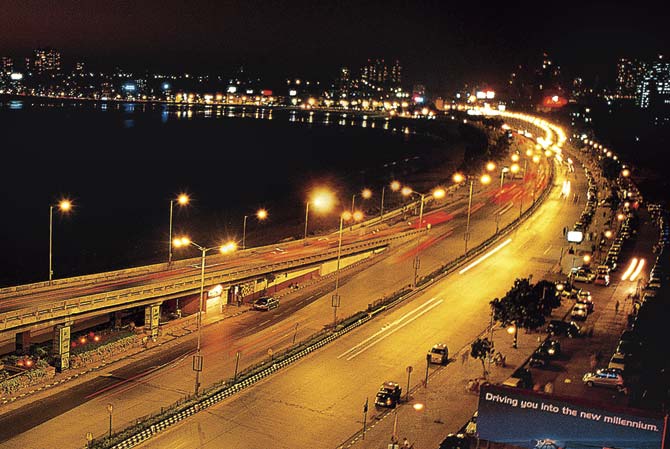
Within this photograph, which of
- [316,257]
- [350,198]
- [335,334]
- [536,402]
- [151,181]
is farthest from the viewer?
A: [151,181]

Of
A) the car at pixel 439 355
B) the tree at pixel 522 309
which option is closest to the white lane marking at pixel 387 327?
the car at pixel 439 355

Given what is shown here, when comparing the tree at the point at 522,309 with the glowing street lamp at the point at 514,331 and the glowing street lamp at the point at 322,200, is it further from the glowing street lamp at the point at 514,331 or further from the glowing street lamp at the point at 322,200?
the glowing street lamp at the point at 322,200

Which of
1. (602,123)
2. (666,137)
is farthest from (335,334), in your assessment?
(602,123)

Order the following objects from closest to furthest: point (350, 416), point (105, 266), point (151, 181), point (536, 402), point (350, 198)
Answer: point (536, 402) < point (350, 416) < point (105, 266) < point (350, 198) < point (151, 181)

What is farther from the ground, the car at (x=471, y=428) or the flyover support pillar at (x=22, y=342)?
the car at (x=471, y=428)

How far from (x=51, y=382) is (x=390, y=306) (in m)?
16.9

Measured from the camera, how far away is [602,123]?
18562 cm

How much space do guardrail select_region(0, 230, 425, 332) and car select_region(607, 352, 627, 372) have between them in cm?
1841

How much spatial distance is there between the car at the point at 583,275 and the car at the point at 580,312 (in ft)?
24.5

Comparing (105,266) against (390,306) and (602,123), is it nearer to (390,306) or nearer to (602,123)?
(390,306)

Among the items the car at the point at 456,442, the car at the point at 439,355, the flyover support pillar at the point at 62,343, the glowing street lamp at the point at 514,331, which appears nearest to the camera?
the car at the point at 456,442

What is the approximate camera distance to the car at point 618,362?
32.0 metres

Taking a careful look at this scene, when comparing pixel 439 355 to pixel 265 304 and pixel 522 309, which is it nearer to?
pixel 522 309

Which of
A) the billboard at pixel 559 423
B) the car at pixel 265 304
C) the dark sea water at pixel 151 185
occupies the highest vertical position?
the billboard at pixel 559 423
